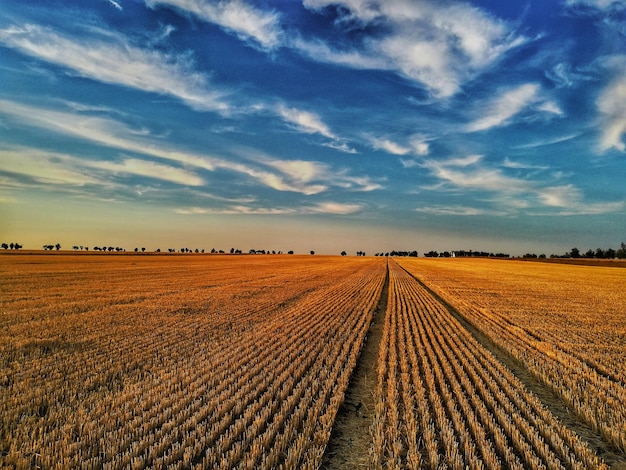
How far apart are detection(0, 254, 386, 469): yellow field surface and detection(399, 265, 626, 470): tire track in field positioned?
13.9 ft

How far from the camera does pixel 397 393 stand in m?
7.66

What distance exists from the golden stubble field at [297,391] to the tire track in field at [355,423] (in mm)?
49

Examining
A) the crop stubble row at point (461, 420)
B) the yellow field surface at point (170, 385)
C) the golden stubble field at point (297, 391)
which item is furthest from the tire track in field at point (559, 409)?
the yellow field surface at point (170, 385)

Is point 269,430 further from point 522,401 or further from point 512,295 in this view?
point 512,295

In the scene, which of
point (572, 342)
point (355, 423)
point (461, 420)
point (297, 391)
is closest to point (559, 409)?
point (461, 420)

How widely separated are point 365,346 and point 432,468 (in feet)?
22.4

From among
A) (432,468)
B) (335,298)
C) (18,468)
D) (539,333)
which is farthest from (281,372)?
(335,298)

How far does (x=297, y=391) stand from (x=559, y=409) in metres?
5.33

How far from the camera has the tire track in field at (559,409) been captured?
5.69 meters

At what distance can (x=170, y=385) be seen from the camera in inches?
305

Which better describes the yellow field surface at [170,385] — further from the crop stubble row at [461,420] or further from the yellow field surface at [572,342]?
the yellow field surface at [572,342]

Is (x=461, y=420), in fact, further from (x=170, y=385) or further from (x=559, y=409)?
(x=170, y=385)

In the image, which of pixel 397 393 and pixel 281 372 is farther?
pixel 281 372

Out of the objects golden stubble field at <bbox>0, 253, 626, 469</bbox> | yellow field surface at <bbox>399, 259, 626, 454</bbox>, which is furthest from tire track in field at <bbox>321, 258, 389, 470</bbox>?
yellow field surface at <bbox>399, 259, 626, 454</bbox>
